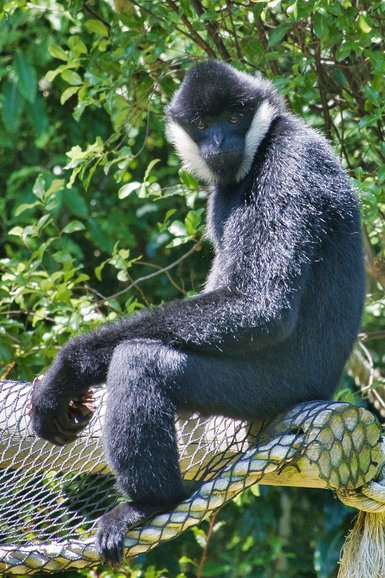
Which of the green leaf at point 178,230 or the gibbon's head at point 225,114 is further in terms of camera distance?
the green leaf at point 178,230

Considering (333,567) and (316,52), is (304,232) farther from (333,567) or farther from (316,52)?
(333,567)

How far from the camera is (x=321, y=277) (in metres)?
3.59

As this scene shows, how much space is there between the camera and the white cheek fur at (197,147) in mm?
3760

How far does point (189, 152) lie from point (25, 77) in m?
2.13

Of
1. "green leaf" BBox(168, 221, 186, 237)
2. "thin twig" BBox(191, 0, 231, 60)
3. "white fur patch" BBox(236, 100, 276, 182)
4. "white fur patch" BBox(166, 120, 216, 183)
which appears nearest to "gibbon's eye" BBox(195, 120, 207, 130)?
"white fur patch" BBox(166, 120, 216, 183)

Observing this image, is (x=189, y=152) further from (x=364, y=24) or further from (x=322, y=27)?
(x=364, y=24)

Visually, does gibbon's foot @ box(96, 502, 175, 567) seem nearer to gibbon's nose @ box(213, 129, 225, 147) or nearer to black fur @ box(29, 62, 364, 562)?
black fur @ box(29, 62, 364, 562)

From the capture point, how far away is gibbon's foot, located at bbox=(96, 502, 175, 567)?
3.08 m

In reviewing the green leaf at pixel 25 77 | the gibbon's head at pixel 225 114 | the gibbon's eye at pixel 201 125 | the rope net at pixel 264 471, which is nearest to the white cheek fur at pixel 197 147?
the gibbon's head at pixel 225 114

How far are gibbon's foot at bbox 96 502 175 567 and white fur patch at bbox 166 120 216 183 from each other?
1.52 metres

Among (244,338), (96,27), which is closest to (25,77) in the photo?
(96,27)

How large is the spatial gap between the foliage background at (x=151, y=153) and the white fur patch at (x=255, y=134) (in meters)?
0.47

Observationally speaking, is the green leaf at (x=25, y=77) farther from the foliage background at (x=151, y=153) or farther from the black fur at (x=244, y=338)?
the black fur at (x=244, y=338)

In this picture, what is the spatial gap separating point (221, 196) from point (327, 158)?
1.81 feet
